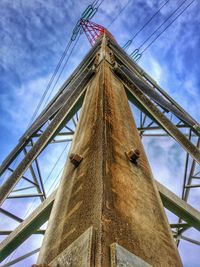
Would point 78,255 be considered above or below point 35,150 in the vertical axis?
below

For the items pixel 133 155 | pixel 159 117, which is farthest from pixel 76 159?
pixel 159 117

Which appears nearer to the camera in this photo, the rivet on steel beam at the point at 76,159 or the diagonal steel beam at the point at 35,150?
the rivet on steel beam at the point at 76,159

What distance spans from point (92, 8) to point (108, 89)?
17546 millimetres

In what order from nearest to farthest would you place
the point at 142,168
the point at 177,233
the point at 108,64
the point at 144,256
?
1. the point at 144,256
2. the point at 142,168
3. the point at 108,64
4. the point at 177,233

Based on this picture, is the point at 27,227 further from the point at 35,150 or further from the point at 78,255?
the point at 78,255

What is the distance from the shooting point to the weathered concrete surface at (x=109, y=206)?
150cm

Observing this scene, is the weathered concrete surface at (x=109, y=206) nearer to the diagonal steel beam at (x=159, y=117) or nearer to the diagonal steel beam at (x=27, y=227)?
the diagonal steel beam at (x=159, y=117)

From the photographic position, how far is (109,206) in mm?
1596

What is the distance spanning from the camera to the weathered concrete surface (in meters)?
1.50

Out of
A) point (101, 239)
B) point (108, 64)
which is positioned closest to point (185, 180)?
Result: point (108, 64)

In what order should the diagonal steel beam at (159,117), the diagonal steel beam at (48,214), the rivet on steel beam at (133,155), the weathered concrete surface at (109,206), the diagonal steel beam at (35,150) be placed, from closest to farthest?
1. the weathered concrete surface at (109,206)
2. the rivet on steel beam at (133,155)
3. the diagonal steel beam at (35,150)
4. the diagonal steel beam at (159,117)
5. the diagonal steel beam at (48,214)

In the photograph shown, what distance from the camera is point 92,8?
734 inches

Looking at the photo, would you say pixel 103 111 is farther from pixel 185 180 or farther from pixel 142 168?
pixel 185 180

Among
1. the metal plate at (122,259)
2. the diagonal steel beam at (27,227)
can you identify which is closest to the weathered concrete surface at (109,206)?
the metal plate at (122,259)
